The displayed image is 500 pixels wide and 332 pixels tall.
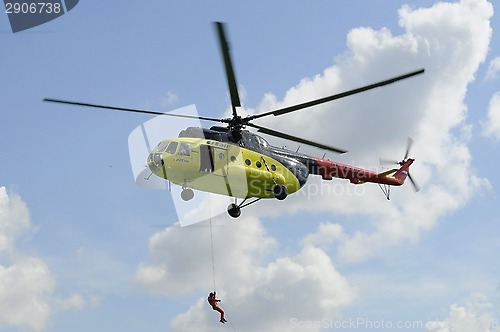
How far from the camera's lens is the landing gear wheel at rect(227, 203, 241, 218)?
97.6 feet

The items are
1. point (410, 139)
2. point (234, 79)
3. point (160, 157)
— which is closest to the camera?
point (234, 79)

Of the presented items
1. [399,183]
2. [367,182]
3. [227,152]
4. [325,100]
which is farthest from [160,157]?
[399,183]

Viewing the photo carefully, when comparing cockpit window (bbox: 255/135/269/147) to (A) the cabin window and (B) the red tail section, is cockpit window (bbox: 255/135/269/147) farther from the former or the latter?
(B) the red tail section

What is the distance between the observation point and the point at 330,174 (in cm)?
3425

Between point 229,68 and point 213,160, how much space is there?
19.0 ft

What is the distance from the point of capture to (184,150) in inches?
1049

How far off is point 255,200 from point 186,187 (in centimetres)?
417

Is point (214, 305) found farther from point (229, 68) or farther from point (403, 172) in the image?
point (403, 172)

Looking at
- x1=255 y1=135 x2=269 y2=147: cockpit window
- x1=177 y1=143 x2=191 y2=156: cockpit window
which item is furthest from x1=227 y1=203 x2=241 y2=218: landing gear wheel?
x1=177 y1=143 x2=191 y2=156: cockpit window

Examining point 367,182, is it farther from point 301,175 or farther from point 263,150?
point 263,150

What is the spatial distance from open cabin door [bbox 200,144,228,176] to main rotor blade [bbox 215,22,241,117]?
2.16 m

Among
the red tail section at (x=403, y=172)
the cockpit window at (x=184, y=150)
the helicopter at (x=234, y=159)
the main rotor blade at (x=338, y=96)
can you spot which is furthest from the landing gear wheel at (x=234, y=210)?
the red tail section at (x=403, y=172)

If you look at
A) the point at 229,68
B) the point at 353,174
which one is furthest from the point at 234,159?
the point at 353,174

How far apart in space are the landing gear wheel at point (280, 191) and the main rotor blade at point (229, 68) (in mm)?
4533
